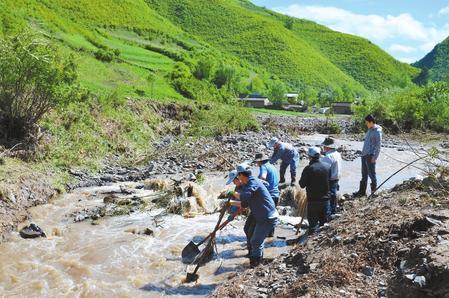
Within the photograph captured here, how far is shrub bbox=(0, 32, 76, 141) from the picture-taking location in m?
19.6

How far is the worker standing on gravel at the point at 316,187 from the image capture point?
1050 cm

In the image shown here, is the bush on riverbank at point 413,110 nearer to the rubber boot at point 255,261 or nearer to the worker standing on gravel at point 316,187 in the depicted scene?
the worker standing on gravel at point 316,187

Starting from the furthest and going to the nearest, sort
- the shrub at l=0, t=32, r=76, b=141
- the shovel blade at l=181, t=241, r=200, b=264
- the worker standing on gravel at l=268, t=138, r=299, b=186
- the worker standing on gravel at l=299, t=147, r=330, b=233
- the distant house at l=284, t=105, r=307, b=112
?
the distant house at l=284, t=105, r=307, b=112 < the shrub at l=0, t=32, r=76, b=141 < the worker standing on gravel at l=268, t=138, r=299, b=186 < the shovel blade at l=181, t=241, r=200, b=264 < the worker standing on gravel at l=299, t=147, r=330, b=233

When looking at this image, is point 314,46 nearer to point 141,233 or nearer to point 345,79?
point 345,79

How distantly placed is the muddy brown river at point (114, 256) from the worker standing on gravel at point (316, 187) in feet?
4.22

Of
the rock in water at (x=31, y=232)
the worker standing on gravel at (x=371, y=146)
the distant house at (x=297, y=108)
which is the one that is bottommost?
the rock in water at (x=31, y=232)

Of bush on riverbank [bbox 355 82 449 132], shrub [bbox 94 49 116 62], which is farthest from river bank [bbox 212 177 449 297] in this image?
shrub [bbox 94 49 116 62]

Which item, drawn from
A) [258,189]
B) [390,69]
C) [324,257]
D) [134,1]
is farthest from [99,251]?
[390,69]

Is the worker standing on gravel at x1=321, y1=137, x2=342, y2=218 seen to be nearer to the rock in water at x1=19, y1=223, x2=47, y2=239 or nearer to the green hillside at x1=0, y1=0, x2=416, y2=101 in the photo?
the rock in water at x1=19, y1=223, x2=47, y2=239

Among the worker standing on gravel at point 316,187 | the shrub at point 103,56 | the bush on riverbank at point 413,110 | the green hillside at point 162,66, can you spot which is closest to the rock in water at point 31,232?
the green hillside at point 162,66

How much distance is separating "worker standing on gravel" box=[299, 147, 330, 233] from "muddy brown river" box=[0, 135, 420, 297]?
4.22ft

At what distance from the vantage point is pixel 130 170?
23141 millimetres

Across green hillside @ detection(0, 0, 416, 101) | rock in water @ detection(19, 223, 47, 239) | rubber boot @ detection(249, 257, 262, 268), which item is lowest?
rock in water @ detection(19, 223, 47, 239)

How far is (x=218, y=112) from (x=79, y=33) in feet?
109
